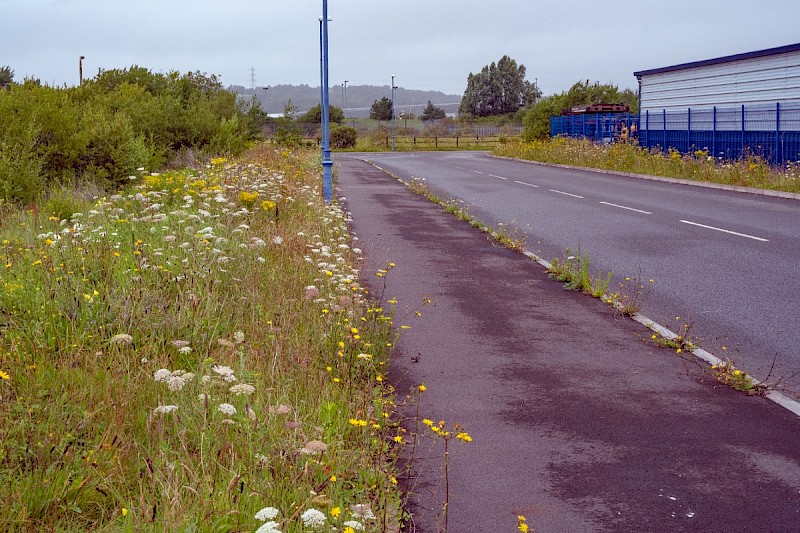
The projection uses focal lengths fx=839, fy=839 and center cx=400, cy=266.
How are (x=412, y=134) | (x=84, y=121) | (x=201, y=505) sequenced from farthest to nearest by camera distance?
(x=412, y=134), (x=84, y=121), (x=201, y=505)

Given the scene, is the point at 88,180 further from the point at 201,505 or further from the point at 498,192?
the point at 201,505

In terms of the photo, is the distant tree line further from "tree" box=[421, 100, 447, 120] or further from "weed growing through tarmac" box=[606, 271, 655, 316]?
"weed growing through tarmac" box=[606, 271, 655, 316]

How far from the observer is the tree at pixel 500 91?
11344 centimetres

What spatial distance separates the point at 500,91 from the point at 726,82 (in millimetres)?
82034

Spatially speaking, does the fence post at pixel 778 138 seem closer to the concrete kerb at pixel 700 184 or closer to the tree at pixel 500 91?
the concrete kerb at pixel 700 184

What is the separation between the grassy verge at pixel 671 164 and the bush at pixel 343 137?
3477 centimetres

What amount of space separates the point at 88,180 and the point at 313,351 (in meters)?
14.3

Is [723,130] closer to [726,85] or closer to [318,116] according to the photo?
[726,85]

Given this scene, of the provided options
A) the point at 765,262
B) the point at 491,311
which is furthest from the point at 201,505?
the point at 765,262

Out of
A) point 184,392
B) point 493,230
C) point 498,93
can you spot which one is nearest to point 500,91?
point 498,93

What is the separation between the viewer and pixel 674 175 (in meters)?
28.9

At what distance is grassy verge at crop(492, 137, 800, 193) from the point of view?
2392 centimetres

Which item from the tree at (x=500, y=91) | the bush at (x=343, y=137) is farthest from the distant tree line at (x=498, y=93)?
the bush at (x=343, y=137)

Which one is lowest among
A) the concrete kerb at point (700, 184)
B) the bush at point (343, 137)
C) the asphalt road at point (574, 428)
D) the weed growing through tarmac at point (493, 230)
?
the asphalt road at point (574, 428)
